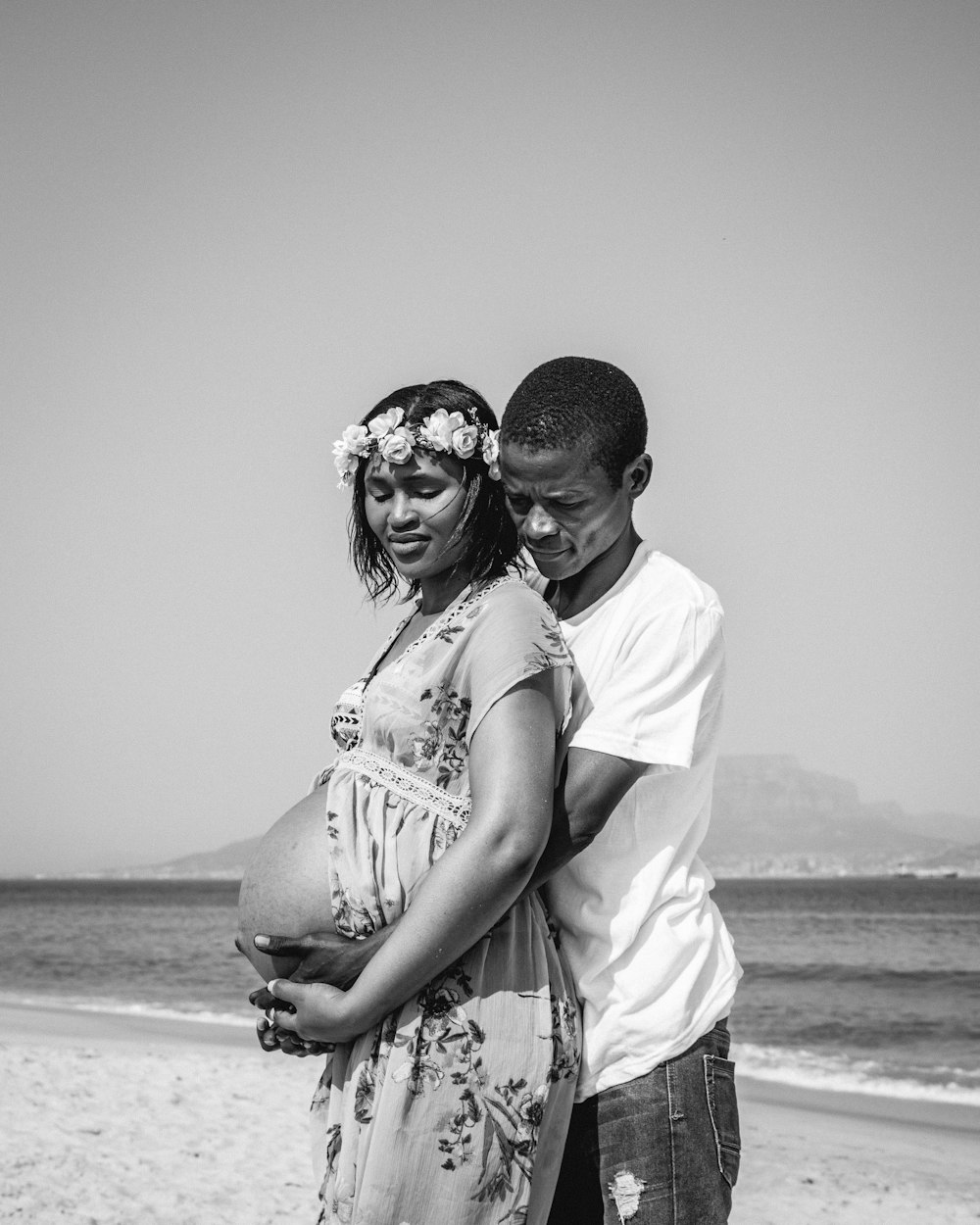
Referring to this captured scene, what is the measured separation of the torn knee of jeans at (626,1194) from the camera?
73.0 inches

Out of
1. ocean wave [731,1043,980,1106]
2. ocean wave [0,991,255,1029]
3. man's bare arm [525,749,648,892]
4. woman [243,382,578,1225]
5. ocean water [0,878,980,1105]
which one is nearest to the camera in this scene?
woman [243,382,578,1225]

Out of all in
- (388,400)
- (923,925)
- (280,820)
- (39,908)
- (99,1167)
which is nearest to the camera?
(280,820)

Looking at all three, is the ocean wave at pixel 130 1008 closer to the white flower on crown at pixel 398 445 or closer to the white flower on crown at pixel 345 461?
the white flower on crown at pixel 345 461

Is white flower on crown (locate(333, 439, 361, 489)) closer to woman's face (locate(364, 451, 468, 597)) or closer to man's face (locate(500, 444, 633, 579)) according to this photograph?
woman's face (locate(364, 451, 468, 597))

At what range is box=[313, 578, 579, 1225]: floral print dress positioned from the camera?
1723mm

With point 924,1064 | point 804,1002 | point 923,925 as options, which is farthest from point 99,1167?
point 923,925

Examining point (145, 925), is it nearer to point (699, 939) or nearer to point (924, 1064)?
point (924, 1064)

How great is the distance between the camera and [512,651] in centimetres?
182

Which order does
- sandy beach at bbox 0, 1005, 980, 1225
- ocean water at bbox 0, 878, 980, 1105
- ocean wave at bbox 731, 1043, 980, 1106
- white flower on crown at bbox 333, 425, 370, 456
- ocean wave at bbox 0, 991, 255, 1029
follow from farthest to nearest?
1. ocean wave at bbox 0, 991, 255, 1029
2. ocean water at bbox 0, 878, 980, 1105
3. ocean wave at bbox 731, 1043, 980, 1106
4. sandy beach at bbox 0, 1005, 980, 1225
5. white flower on crown at bbox 333, 425, 370, 456

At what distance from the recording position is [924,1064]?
44.3 feet

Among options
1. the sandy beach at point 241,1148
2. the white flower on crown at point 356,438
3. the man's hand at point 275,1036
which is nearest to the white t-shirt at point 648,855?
the man's hand at point 275,1036

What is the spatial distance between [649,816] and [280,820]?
0.60 meters

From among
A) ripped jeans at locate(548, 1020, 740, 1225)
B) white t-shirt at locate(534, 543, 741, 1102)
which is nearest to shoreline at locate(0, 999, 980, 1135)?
ripped jeans at locate(548, 1020, 740, 1225)

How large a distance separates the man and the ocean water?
10.6m
